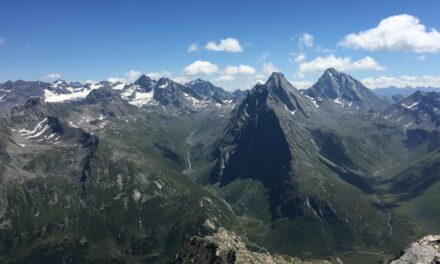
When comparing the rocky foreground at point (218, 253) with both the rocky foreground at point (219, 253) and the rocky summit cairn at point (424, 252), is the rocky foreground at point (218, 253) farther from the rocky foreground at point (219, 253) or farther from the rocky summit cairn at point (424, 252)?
the rocky summit cairn at point (424, 252)

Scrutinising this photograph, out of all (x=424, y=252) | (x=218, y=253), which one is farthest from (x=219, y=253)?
(x=424, y=252)

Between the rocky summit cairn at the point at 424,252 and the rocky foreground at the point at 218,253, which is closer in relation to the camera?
the rocky summit cairn at the point at 424,252

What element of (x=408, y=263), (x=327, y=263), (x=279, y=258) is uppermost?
(x=408, y=263)

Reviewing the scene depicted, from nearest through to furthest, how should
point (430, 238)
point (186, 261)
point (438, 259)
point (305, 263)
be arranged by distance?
point (438, 259)
point (430, 238)
point (186, 261)
point (305, 263)

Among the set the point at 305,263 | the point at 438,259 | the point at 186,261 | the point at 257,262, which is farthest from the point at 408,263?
the point at 305,263

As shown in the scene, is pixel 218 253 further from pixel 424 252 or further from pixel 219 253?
pixel 424 252

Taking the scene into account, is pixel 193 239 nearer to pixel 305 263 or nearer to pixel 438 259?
pixel 305 263

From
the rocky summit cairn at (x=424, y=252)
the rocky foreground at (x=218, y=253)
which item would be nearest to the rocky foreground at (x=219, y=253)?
the rocky foreground at (x=218, y=253)

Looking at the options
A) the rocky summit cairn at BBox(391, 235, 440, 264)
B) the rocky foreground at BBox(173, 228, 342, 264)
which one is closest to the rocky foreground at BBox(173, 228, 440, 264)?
the rocky foreground at BBox(173, 228, 342, 264)
